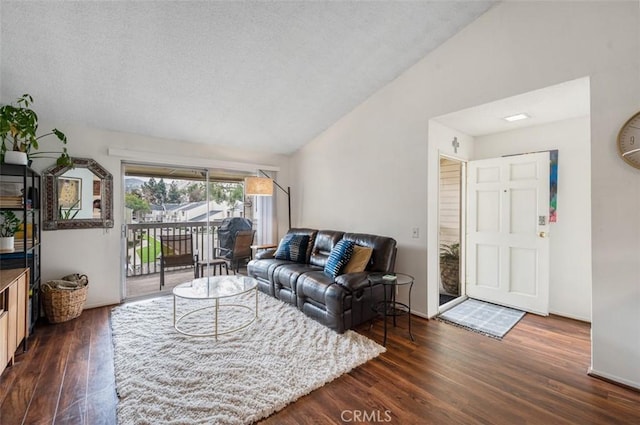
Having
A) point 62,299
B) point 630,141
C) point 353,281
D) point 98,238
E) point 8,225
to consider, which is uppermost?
point 630,141

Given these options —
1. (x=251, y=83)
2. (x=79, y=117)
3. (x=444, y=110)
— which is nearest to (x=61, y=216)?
(x=79, y=117)

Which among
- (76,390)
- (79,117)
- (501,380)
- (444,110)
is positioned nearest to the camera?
(76,390)

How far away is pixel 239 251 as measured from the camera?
14.9 feet

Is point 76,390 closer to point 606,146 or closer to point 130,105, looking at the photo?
point 130,105

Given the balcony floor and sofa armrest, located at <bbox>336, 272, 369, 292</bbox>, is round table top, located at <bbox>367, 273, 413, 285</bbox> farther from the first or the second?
the balcony floor

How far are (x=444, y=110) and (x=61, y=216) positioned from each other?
4.59 meters

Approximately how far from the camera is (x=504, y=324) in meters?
3.06

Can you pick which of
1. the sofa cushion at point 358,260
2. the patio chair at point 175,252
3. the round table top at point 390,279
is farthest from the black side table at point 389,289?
the patio chair at point 175,252

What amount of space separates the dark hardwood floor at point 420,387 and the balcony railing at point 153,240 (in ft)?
5.07

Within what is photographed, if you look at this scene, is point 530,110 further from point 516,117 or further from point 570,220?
point 570,220

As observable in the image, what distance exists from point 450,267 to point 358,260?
69.7 inches

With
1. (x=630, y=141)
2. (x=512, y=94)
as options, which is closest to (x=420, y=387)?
(x=630, y=141)

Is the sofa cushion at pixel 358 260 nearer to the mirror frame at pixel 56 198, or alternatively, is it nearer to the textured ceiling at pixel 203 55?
the textured ceiling at pixel 203 55

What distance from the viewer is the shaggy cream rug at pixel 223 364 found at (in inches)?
68.4
